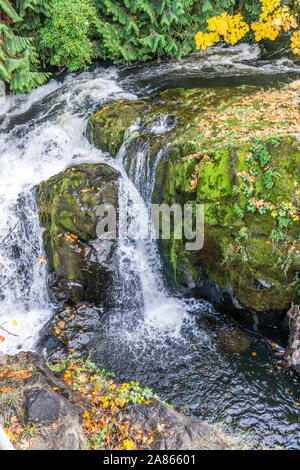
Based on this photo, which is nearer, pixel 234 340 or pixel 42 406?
pixel 42 406

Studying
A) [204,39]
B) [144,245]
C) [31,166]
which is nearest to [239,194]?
[144,245]

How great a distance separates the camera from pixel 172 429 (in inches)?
173

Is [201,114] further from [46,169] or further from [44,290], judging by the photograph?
[44,290]

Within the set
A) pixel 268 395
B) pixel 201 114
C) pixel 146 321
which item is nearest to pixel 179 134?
pixel 201 114

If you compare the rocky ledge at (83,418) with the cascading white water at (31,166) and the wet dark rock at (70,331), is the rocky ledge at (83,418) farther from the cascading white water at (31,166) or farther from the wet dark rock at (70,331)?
the cascading white water at (31,166)

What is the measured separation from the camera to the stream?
5719 millimetres

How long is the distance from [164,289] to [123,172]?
311 cm

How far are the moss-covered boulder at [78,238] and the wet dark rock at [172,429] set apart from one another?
3426 millimetres

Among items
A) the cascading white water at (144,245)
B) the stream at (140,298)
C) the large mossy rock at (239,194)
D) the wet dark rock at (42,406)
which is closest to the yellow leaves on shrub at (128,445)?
the wet dark rock at (42,406)

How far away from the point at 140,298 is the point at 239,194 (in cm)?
356

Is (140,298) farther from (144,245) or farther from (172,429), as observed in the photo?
(172,429)

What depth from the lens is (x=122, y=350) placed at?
6.74m

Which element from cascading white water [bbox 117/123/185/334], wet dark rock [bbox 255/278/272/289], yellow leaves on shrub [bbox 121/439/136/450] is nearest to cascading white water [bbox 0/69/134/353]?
cascading white water [bbox 117/123/185/334]
